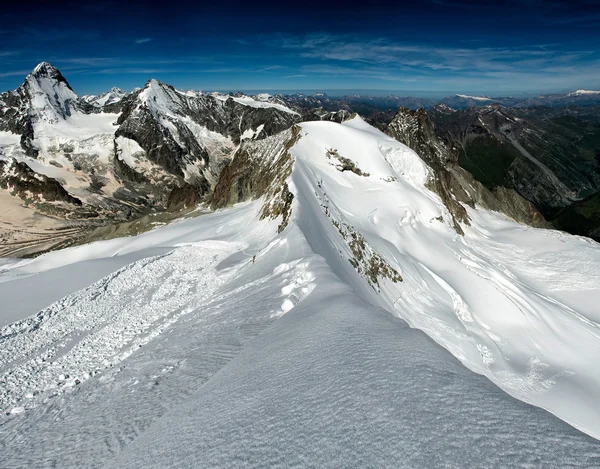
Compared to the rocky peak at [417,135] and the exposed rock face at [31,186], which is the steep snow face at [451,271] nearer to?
the rocky peak at [417,135]

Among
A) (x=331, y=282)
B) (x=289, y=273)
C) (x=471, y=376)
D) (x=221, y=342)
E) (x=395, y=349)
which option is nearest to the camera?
(x=471, y=376)

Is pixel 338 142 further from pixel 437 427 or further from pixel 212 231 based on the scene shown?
pixel 437 427

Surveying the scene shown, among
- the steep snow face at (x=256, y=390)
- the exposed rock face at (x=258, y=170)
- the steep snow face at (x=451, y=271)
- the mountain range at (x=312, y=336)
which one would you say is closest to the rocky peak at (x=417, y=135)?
the mountain range at (x=312, y=336)

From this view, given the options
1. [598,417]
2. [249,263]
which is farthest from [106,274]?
[598,417]

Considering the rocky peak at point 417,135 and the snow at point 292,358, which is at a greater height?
the rocky peak at point 417,135

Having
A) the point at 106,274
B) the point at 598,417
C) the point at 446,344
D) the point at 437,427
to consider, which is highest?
the point at 437,427

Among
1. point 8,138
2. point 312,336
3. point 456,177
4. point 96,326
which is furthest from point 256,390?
point 8,138

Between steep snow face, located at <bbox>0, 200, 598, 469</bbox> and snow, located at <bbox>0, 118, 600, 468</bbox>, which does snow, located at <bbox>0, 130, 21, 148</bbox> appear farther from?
steep snow face, located at <bbox>0, 200, 598, 469</bbox>

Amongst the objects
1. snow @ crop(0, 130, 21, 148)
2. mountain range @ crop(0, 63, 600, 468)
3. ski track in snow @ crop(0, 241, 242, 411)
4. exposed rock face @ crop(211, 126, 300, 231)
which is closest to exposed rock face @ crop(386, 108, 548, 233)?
mountain range @ crop(0, 63, 600, 468)

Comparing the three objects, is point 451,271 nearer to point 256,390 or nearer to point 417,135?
point 256,390

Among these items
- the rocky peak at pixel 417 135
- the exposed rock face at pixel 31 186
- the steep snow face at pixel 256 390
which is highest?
the rocky peak at pixel 417 135
